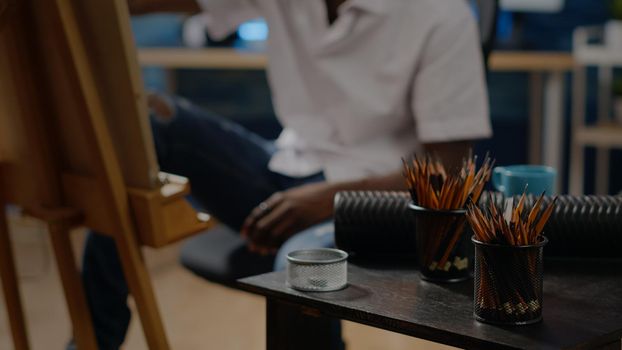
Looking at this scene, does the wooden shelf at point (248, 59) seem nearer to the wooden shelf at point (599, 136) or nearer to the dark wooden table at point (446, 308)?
the wooden shelf at point (599, 136)

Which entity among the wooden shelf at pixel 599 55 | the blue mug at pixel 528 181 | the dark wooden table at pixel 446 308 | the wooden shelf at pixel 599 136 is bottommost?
the wooden shelf at pixel 599 136

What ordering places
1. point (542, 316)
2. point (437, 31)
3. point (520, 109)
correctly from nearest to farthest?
point (542, 316)
point (437, 31)
point (520, 109)

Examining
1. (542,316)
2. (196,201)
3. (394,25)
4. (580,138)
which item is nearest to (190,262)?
(196,201)

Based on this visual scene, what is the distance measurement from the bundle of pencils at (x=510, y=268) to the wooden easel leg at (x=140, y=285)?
1.69 ft

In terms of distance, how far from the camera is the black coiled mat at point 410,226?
104 cm

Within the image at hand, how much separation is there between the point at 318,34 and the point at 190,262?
0.54 m

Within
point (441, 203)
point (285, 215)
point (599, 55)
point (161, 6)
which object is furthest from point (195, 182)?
point (599, 55)

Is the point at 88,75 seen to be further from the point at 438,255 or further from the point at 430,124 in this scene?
the point at 430,124

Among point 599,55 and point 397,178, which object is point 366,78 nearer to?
point 397,178

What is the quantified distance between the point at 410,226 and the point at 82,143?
0.48m

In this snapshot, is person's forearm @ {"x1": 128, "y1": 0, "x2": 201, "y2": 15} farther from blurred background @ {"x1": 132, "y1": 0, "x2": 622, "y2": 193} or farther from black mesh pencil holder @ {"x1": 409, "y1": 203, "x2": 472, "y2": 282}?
blurred background @ {"x1": 132, "y1": 0, "x2": 622, "y2": 193}

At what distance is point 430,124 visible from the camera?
62.8 inches

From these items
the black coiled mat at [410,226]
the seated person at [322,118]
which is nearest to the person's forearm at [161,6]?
the seated person at [322,118]

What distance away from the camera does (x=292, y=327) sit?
1001 millimetres
